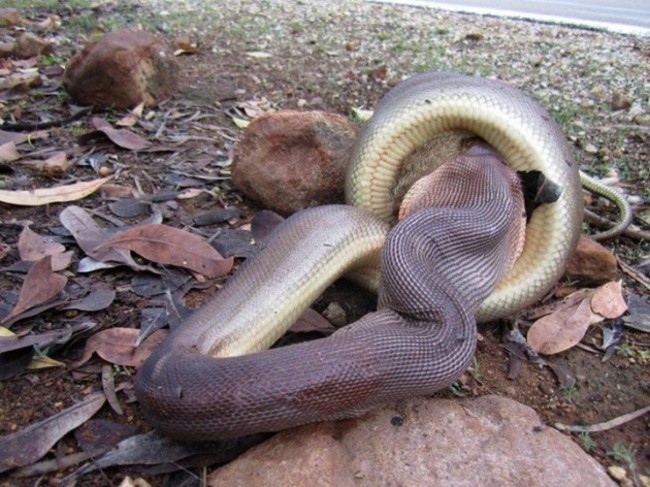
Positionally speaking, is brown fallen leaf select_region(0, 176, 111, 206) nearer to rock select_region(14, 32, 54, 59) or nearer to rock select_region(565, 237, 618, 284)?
rock select_region(565, 237, 618, 284)

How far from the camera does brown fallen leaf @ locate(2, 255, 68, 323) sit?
8.14 feet

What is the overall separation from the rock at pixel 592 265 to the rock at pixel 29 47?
15.9 ft

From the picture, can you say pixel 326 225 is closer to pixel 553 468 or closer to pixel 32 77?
pixel 553 468

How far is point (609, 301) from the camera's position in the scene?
2896mm

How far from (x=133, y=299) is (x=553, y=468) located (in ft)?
5.82

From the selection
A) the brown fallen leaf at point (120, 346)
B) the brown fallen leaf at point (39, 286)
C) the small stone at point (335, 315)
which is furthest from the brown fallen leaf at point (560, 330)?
the brown fallen leaf at point (39, 286)

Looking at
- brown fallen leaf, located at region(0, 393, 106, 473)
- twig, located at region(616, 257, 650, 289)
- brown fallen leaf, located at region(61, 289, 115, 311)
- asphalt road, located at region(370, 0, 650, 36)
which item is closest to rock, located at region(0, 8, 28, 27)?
brown fallen leaf, located at region(61, 289, 115, 311)

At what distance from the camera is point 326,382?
1.90 meters

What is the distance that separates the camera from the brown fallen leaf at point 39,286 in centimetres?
248

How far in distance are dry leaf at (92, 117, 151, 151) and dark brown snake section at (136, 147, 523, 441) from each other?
1.73m

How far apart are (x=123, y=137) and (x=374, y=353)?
108 inches

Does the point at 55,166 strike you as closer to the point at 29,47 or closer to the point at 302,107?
the point at 302,107

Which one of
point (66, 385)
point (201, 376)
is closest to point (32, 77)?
point (66, 385)

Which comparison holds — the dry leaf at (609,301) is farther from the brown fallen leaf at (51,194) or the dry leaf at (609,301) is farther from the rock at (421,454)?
the brown fallen leaf at (51,194)
